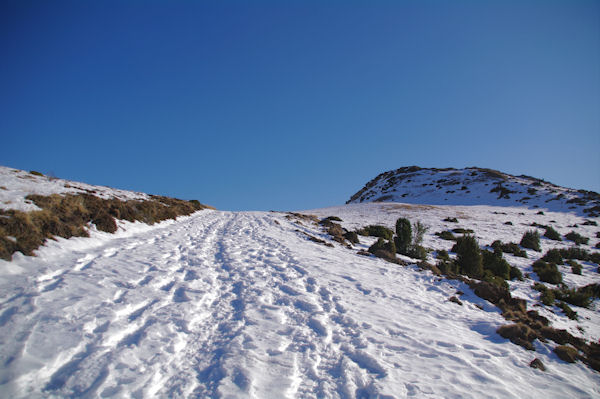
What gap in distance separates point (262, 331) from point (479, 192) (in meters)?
47.3

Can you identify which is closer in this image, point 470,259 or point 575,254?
point 470,259

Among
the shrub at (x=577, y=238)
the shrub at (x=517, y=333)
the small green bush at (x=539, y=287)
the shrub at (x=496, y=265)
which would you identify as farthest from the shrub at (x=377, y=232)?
the shrub at (x=577, y=238)

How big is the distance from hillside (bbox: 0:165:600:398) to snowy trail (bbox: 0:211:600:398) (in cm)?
2

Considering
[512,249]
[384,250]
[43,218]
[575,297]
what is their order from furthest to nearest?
1. [512,249]
2. [384,250]
3. [575,297]
4. [43,218]

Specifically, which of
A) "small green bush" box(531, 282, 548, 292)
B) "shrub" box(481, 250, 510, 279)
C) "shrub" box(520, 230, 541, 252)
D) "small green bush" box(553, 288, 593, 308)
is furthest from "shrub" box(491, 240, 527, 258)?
"small green bush" box(531, 282, 548, 292)

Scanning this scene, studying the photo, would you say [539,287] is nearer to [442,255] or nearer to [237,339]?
[442,255]

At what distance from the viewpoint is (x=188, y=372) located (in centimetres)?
274

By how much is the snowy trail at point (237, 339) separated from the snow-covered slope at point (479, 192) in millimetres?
34011

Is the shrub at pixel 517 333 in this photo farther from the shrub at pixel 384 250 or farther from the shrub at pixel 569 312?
the shrub at pixel 384 250

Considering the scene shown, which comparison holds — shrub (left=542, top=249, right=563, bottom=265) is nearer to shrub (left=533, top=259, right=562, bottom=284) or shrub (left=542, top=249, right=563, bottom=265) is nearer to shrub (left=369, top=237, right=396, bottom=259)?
shrub (left=533, top=259, right=562, bottom=284)

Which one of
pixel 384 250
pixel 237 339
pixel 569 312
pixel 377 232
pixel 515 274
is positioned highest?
pixel 377 232

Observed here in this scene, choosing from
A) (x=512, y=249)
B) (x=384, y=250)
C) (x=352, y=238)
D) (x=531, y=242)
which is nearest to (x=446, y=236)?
(x=512, y=249)

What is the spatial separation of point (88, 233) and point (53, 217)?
3.25 feet

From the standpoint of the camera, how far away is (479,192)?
4119 cm
